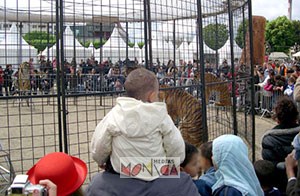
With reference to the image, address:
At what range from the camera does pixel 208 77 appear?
791 centimetres

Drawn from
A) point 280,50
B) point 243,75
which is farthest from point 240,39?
point 280,50

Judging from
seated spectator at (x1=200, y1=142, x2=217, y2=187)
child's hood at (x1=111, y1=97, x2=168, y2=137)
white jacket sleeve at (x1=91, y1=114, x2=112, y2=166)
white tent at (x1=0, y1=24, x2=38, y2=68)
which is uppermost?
white tent at (x1=0, y1=24, x2=38, y2=68)

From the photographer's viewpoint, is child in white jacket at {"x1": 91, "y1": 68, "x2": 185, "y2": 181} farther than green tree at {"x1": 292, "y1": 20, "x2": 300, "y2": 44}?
No

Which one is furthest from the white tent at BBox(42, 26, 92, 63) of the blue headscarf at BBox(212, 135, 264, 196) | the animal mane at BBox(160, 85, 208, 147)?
the blue headscarf at BBox(212, 135, 264, 196)

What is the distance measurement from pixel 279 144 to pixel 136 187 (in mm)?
2328

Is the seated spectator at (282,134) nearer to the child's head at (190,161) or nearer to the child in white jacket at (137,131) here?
the child's head at (190,161)

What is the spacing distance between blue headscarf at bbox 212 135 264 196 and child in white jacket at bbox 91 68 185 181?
0.59 m

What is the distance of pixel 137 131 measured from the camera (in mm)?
2189

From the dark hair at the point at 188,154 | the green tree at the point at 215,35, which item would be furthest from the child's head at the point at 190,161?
the green tree at the point at 215,35

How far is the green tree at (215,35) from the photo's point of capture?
7.40 meters

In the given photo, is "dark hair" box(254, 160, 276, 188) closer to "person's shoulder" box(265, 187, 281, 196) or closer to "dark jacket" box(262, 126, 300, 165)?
"person's shoulder" box(265, 187, 281, 196)

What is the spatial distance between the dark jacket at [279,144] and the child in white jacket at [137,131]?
2037mm

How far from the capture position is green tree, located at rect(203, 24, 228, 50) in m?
7.40

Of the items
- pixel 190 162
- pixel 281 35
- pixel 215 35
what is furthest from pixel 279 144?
pixel 281 35
